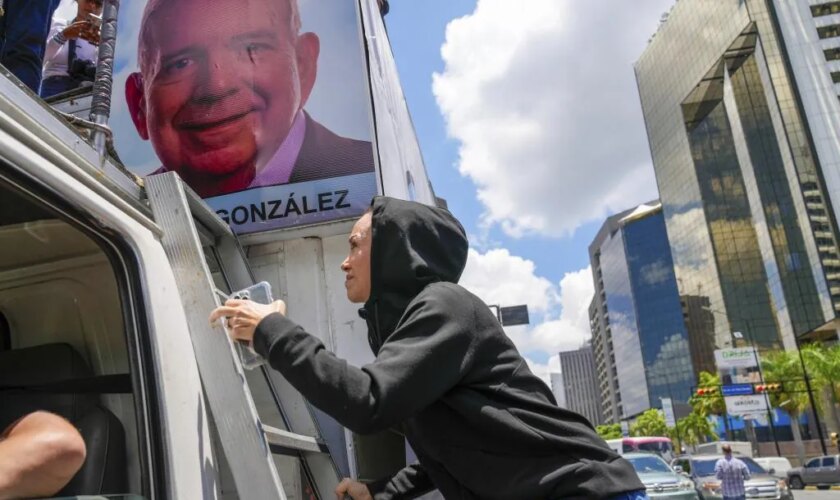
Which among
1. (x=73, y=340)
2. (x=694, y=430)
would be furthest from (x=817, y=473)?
(x=694, y=430)

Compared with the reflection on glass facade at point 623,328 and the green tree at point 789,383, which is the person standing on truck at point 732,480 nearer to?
the green tree at point 789,383

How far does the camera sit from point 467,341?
1429 mm

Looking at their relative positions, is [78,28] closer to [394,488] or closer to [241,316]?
[241,316]

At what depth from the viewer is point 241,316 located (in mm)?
1353

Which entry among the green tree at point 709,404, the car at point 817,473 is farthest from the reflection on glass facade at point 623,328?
the car at point 817,473

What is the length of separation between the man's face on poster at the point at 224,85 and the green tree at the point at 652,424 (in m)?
91.5

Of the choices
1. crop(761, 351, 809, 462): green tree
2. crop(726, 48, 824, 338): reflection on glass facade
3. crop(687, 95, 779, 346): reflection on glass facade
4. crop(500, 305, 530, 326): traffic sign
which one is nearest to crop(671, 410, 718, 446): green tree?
crop(687, 95, 779, 346): reflection on glass facade

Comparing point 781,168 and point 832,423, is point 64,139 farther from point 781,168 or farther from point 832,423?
point 781,168

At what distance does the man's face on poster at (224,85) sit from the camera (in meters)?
2.99

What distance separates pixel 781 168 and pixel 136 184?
236ft

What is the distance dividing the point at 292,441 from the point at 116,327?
576 mm

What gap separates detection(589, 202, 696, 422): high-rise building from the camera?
319 ft

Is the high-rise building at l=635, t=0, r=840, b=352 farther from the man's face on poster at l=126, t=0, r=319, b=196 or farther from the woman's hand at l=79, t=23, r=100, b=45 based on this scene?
the woman's hand at l=79, t=23, r=100, b=45

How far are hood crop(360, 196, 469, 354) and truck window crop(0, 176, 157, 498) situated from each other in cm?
60
